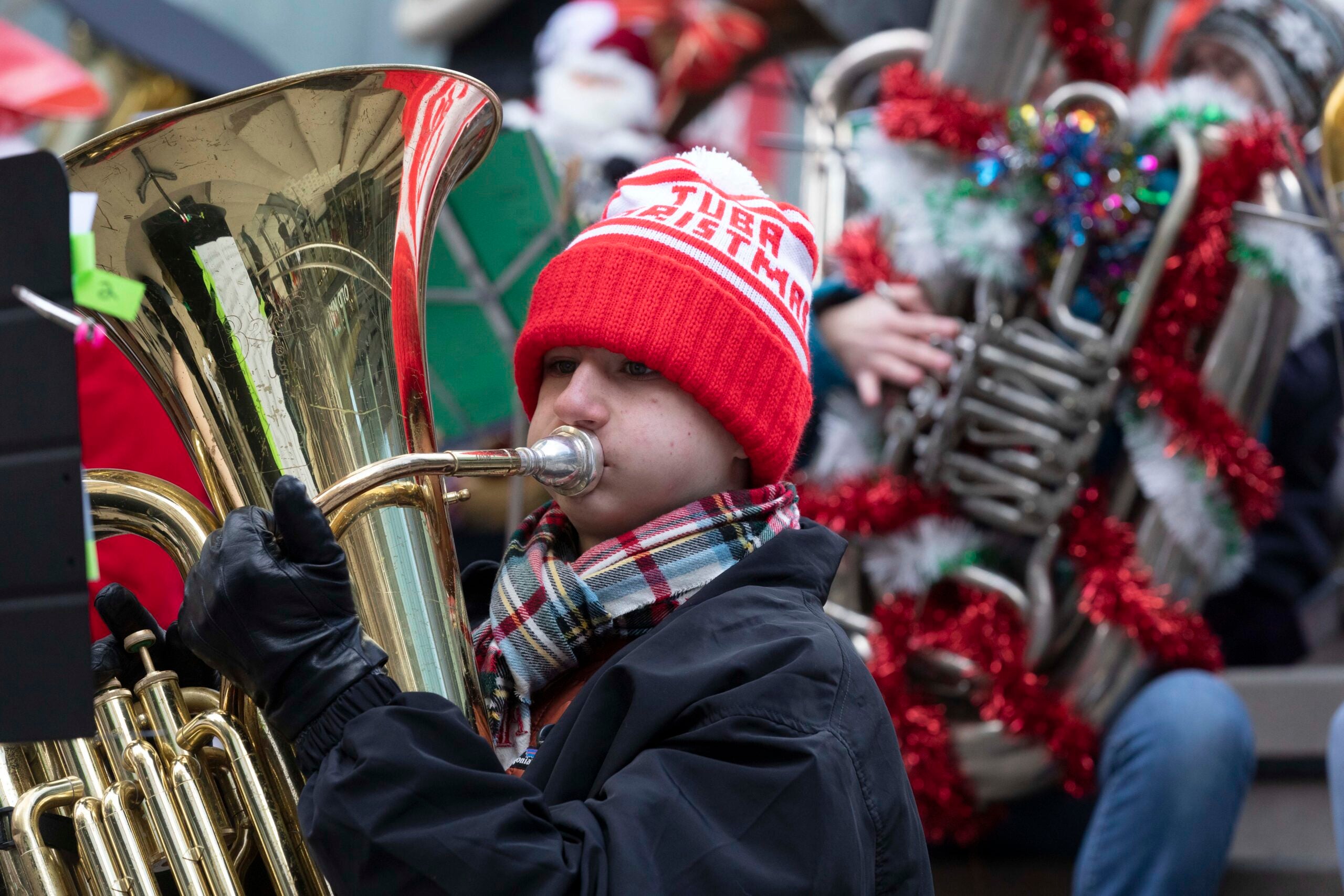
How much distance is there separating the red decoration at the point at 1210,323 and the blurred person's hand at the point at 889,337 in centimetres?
38

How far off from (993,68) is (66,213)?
2.13 metres

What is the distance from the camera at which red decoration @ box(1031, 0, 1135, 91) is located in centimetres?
263

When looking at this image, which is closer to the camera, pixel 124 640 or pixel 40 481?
pixel 40 481

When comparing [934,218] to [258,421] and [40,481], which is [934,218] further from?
[40,481]

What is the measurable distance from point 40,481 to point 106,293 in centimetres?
14

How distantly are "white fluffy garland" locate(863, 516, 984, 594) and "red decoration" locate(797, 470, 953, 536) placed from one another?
20mm

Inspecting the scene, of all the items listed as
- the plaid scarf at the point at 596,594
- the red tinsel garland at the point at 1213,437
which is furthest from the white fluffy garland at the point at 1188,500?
the plaid scarf at the point at 596,594

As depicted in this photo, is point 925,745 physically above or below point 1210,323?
below

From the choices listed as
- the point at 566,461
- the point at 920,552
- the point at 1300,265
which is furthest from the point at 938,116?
the point at 566,461

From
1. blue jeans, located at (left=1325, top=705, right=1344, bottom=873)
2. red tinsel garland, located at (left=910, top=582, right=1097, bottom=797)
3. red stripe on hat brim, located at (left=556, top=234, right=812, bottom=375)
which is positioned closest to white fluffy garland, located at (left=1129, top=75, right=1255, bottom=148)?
red tinsel garland, located at (left=910, top=582, right=1097, bottom=797)

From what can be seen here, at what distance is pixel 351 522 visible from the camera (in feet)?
3.94

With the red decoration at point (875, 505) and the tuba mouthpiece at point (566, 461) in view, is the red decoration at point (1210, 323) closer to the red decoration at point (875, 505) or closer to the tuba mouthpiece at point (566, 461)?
the red decoration at point (875, 505)

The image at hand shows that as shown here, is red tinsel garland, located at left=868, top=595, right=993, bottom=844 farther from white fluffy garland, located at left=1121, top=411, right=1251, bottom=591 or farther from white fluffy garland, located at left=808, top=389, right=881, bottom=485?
white fluffy garland, located at left=1121, top=411, right=1251, bottom=591

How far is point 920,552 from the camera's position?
2580mm
